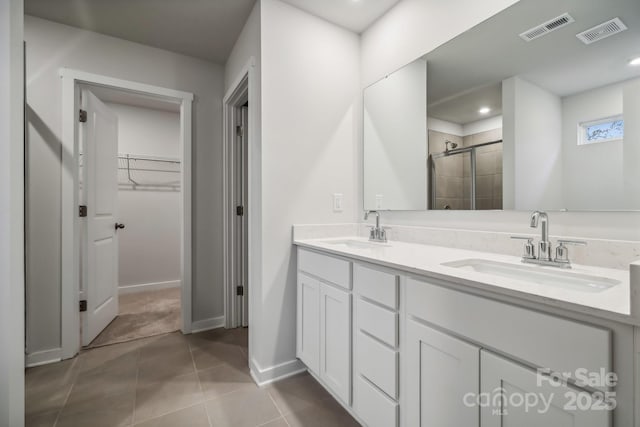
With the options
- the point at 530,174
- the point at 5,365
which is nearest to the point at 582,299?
the point at 530,174

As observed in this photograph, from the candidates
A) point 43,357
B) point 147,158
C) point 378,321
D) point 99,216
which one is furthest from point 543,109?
point 147,158

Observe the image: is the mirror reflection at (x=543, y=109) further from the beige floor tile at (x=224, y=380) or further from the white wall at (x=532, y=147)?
the beige floor tile at (x=224, y=380)

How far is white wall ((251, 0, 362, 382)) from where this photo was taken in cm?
178

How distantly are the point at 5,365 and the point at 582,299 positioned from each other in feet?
6.30

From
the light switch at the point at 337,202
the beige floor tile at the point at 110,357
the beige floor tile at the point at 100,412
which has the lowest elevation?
the beige floor tile at the point at 100,412

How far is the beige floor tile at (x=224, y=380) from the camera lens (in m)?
1.69

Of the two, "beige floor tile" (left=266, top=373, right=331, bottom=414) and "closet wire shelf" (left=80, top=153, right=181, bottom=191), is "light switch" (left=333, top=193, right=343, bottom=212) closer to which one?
"beige floor tile" (left=266, top=373, right=331, bottom=414)

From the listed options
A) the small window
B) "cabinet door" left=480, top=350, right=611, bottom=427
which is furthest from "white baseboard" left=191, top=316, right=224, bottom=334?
the small window

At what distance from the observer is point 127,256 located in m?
3.65

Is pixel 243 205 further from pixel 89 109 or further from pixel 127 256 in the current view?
pixel 127 256

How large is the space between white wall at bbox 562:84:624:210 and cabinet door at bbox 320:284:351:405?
105 centimetres

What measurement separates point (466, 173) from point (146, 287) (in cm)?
395

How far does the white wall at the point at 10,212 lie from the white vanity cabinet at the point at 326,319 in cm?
128

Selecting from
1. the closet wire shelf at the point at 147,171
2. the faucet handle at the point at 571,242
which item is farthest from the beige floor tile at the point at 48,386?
the faucet handle at the point at 571,242
